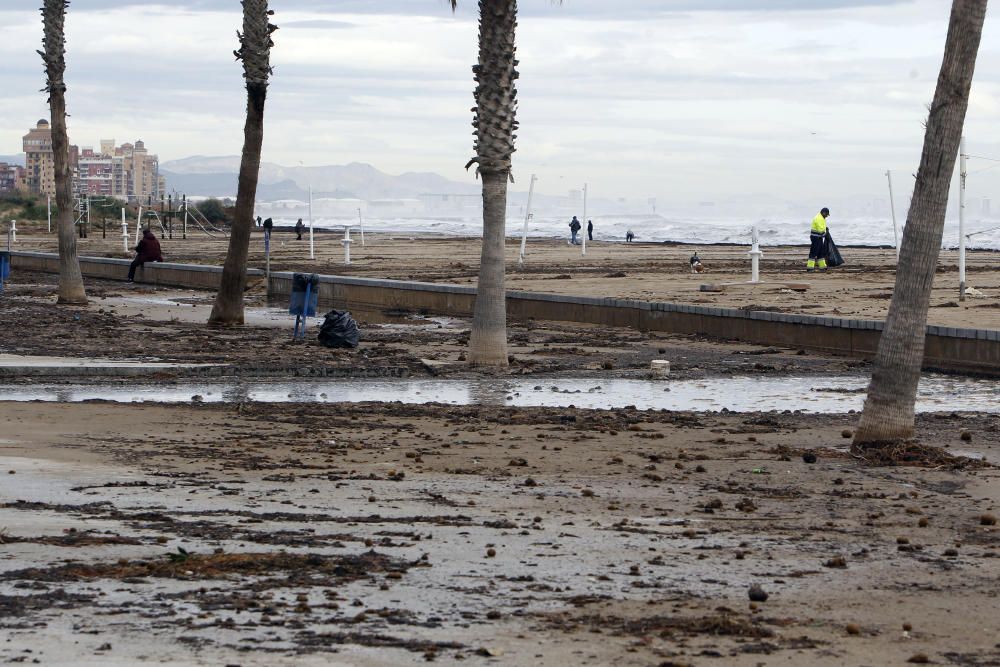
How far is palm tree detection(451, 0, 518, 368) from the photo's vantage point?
17.2 m

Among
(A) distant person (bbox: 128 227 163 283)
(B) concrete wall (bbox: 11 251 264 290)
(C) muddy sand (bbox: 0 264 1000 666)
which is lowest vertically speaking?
(B) concrete wall (bbox: 11 251 264 290)

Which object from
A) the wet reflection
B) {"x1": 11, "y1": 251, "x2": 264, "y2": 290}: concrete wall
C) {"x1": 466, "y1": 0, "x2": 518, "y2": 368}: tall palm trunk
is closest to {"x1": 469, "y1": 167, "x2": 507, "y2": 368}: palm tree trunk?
{"x1": 466, "y1": 0, "x2": 518, "y2": 368}: tall palm trunk

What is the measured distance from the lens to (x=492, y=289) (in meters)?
17.7

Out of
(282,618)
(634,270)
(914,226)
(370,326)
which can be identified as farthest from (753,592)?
(634,270)

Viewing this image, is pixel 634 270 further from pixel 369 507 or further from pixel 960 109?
pixel 369 507

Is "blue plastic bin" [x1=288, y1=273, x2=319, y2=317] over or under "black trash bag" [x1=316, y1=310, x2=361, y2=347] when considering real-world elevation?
over

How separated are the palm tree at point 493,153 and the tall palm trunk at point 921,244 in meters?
6.81

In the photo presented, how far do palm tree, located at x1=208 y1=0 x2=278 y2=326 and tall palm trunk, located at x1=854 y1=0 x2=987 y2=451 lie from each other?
1361cm

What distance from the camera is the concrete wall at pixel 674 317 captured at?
17375 mm

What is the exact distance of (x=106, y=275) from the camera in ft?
137

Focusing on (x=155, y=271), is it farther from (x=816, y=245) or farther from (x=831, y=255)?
(x=831, y=255)

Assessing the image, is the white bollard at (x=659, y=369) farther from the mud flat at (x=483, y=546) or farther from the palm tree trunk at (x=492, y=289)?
the mud flat at (x=483, y=546)

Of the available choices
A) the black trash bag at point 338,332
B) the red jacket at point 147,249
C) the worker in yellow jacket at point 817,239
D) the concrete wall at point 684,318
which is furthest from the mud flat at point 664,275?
the black trash bag at point 338,332

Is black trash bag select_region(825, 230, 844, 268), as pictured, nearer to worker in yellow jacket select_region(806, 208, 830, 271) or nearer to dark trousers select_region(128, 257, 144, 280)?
worker in yellow jacket select_region(806, 208, 830, 271)
